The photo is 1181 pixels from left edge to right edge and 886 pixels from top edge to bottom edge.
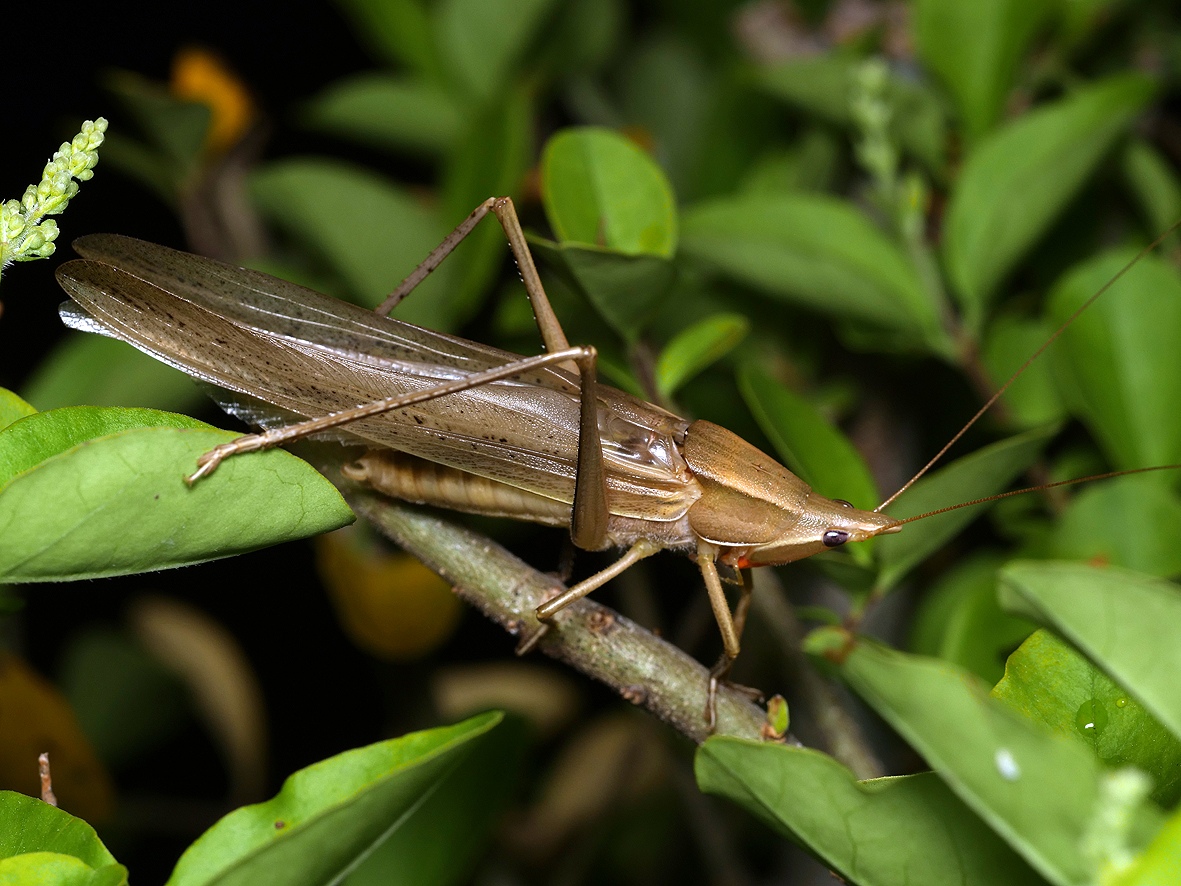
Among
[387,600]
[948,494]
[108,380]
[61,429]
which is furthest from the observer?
[387,600]

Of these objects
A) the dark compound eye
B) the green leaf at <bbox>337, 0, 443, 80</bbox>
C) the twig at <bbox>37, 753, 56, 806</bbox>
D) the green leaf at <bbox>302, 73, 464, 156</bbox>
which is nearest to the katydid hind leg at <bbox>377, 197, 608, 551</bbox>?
the dark compound eye

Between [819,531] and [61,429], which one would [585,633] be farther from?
[61,429]

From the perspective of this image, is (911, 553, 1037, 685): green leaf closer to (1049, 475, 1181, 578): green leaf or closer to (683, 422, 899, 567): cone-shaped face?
(1049, 475, 1181, 578): green leaf

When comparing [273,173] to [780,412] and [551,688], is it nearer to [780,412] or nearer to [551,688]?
[780,412]

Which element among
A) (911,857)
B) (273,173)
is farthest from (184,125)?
(911,857)

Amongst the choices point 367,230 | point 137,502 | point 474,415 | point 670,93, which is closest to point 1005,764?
point 137,502
